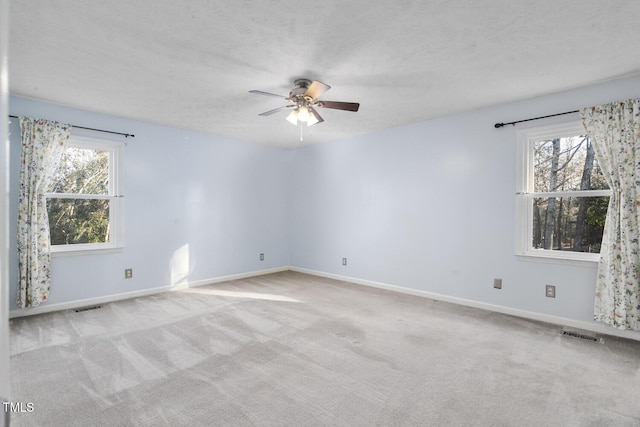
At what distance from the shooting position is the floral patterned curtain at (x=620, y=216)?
2.98m

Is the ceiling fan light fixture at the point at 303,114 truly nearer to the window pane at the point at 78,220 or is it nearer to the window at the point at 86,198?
the window at the point at 86,198

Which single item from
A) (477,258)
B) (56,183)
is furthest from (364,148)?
(56,183)

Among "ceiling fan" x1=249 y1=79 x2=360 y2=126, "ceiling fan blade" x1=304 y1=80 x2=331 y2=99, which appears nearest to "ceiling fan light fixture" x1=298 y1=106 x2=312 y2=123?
"ceiling fan" x1=249 y1=79 x2=360 y2=126

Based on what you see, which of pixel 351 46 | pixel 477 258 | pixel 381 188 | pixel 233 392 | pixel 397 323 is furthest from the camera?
pixel 381 188

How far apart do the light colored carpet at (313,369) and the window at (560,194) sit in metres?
0.88

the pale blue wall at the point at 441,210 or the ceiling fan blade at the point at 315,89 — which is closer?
the ceiling fan blade at the point at 315,89

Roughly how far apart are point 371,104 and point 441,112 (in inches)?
38.6

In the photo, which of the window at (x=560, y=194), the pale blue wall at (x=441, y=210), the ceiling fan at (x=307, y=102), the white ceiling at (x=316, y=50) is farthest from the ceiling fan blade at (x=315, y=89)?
the window at (x=560, y=194)

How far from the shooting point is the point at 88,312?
3789 mm

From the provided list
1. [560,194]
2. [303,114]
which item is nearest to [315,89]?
[303,114]

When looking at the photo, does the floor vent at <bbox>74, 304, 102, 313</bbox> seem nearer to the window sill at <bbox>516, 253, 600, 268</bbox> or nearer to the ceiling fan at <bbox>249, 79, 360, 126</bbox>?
the ceiling fan at <bbox>249, 79, 360, 126</bbox>

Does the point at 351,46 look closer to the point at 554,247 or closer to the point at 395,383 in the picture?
the point at 395,383

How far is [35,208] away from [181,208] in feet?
5.54

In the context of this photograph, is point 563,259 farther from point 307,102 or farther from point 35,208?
point 35,208
